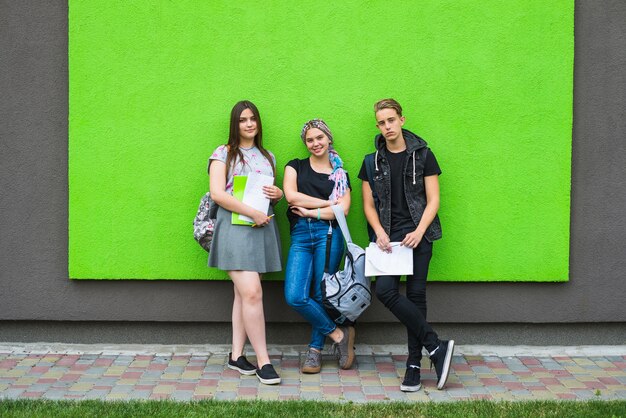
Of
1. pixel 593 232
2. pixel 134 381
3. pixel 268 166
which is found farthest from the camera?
pixel 593 232

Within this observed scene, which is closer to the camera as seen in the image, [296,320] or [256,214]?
[256,214]

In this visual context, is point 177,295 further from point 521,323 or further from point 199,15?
point 521,323

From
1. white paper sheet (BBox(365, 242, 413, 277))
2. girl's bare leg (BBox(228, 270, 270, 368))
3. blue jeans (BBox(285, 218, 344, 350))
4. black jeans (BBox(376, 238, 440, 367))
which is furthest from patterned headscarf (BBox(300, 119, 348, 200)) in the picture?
girl's bare leg (BBox(228, 270, 270, 368))

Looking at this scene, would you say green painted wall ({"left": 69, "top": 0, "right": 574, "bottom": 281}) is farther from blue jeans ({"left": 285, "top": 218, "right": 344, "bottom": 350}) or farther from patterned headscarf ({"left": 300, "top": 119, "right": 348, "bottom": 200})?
blue jeans ({"left": 285, "top": 218, "right": 344, "bottom": 350})

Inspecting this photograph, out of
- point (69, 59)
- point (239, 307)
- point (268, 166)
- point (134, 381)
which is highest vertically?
point (69, 59)

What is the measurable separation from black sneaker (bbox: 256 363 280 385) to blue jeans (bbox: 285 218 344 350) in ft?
1.46

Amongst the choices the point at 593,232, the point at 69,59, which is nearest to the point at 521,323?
the point at 593,232

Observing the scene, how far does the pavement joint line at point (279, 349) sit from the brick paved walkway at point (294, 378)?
2 centimetres

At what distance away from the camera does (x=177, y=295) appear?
6012 mm

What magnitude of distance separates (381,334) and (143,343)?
200 cm

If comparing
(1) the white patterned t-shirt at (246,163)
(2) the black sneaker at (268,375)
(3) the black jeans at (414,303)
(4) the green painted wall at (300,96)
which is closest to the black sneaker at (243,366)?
(2) the black sneaker at (268,375)

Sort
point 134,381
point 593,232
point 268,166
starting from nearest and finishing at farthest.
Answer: point 134,381
point 268,166
point 593,232

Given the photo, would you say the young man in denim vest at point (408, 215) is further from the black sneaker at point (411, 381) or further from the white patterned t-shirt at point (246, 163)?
the white patterned t-shirt at point (246, 163)

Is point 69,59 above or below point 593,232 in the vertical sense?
above
